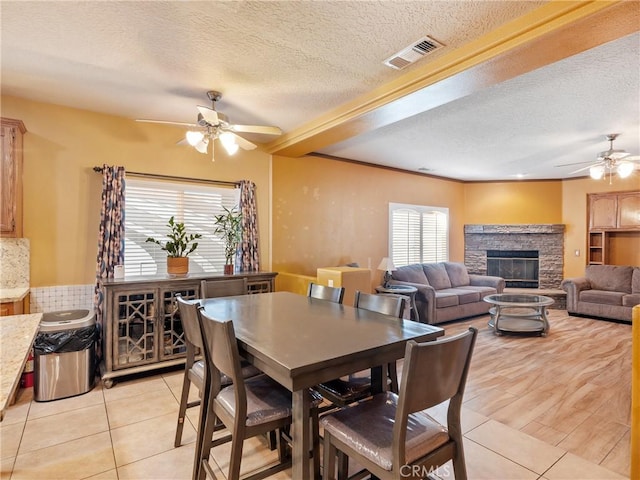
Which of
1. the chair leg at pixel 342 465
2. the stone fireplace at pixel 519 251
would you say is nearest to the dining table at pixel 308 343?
the chair leg at pixel 342 465

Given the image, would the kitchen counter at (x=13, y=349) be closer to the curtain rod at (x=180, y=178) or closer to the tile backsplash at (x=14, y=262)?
the tile backsplash at (x=14, y=262)

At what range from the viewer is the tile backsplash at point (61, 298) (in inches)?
134

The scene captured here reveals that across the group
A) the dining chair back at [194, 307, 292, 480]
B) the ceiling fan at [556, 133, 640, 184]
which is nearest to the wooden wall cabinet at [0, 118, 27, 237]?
the dining chair back at [194, 307, 292, 480]

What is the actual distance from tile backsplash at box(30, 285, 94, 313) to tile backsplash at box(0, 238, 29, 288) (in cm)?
16

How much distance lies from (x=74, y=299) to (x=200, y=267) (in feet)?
4.45

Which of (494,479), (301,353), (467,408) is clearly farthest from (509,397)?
(301,353)

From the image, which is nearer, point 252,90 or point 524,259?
point 252,90

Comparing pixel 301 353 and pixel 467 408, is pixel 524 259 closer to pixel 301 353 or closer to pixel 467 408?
pixel 467 408

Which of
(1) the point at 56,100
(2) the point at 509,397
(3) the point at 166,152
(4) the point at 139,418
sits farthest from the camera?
(3) the point at 166,152

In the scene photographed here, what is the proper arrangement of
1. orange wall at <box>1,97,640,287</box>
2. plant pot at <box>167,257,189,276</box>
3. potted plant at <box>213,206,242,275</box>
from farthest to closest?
potted plant at <box>213,206,242,275</box>
plant pot at <box>167,257,189,276</box>
orange wall at <box>1,97,640,287</box>

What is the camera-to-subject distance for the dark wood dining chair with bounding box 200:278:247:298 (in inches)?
127

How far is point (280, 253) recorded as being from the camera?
5.00m

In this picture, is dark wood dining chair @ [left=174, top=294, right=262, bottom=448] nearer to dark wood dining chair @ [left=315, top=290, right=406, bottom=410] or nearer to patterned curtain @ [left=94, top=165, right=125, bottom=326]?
dark wood dining chair @ [left=315, top=290, right=406, bottom=410]

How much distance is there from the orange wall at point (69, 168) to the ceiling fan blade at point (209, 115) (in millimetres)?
1418
